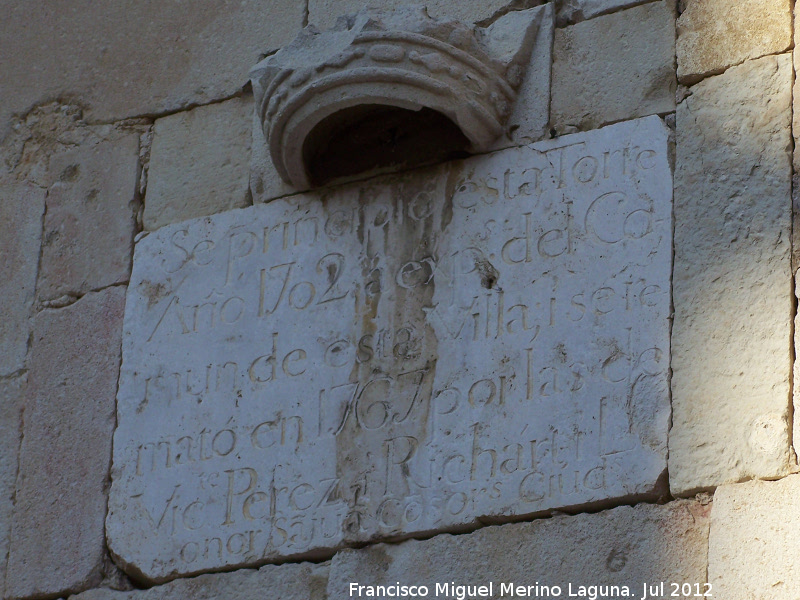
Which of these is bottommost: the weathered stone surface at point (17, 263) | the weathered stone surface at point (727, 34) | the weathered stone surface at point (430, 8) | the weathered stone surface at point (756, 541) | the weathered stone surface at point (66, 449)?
the weathered stone surface at point (756, 541)

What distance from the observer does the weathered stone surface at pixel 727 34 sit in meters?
3.86

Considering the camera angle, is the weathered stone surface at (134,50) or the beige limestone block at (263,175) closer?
the beige limestone block at (263,175)

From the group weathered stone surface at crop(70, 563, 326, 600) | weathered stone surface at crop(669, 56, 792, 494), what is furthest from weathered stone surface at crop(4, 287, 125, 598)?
weathered stone surface at crop(669, 56, 792, 494)

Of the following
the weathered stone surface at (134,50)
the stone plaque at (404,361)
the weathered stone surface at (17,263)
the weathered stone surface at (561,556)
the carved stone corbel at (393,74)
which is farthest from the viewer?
the weathered stone surface at (134,50)

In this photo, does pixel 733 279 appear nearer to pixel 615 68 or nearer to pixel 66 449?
pixel 615 68

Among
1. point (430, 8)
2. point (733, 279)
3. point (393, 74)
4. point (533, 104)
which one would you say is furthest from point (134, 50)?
point (733, 279)

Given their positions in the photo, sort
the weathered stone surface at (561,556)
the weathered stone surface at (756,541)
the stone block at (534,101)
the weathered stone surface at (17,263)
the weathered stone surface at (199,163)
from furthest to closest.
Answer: the weathered stone surface at (17,263), the weathered stone surface at (199,163), the stone block at (534,101), the weathered stone surface at (561,556), the weathered stone surface at (756,541)

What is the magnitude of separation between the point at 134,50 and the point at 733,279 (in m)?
2.00

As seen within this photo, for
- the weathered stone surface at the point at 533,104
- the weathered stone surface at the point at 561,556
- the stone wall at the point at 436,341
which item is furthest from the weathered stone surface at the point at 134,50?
the weathered stone surface at the point at 561,556

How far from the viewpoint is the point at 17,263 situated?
4.64 m

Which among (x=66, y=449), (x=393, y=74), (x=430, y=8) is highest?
(x=430, y=8)

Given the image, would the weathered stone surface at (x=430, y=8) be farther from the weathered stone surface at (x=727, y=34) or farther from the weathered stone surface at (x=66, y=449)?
the weathered stone surface at (x=66, y=449)

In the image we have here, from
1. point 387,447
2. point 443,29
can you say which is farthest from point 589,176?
point 387,447

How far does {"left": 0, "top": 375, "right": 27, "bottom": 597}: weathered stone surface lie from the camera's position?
424cm
